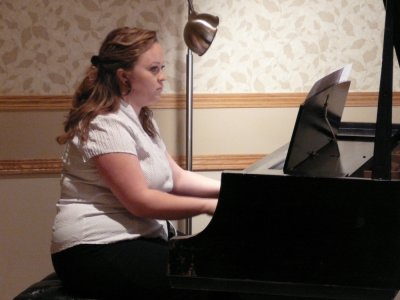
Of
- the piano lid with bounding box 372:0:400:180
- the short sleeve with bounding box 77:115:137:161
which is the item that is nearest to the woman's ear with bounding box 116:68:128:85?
the short sleeve with bounding box 77:115:137:161

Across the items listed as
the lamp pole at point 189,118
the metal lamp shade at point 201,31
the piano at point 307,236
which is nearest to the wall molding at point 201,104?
the lamp pole at point 189,118

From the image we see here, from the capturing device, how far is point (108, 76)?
6.83ft

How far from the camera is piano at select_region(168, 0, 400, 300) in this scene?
1.68 meters

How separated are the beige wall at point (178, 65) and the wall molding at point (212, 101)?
0.02m

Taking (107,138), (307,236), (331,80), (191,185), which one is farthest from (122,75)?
(307,236)

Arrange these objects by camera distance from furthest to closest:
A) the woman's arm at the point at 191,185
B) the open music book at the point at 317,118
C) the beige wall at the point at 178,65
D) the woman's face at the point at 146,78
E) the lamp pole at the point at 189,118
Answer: the beige wall at the point at 178,65 < the lamp pole at the point at 189,118 < the woman's arm at the point at 191,185 < the woman's face at the point at 146,78 < the open music book at the point at 317,118

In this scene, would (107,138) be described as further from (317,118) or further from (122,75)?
(317,118)

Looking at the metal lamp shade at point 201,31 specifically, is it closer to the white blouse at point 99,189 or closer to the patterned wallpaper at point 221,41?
the patterned wallpaper at point 221,41

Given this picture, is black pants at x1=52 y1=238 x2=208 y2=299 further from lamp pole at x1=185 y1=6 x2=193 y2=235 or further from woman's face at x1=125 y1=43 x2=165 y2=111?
lamp pole at x1=185 y1=6 x2=193 y2=235

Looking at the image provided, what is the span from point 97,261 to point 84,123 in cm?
39

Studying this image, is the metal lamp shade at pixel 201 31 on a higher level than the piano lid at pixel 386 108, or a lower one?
higher

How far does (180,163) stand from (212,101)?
31cm

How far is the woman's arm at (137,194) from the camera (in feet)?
6.26

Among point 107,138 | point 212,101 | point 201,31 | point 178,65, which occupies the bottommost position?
point 107,138
